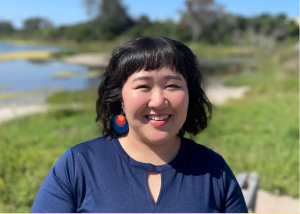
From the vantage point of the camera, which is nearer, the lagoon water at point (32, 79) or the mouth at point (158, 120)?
the mouth at point (158, 120)

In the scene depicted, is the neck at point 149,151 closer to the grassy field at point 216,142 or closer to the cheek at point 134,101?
the cheek at point 134,101

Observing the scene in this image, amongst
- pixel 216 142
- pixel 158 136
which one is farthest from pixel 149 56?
pixel 216 142

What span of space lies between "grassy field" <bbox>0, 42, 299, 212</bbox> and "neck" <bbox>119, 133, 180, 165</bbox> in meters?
1.92

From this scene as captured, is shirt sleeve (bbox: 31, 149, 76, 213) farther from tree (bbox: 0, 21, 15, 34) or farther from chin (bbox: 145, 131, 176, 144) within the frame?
tree (bbox: 0, 21, 15, 34)

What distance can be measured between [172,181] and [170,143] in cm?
15

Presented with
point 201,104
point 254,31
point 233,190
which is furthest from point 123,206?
point 254,31

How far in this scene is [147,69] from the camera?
3.71 ft

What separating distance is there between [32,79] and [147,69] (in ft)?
40.6

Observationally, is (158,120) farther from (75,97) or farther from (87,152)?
(75,97)

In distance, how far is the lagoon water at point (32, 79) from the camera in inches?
402

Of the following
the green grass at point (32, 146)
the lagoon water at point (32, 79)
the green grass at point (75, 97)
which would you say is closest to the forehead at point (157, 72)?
the green grass at point (32, 146)

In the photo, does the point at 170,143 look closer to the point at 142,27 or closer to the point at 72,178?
the point at 72,178

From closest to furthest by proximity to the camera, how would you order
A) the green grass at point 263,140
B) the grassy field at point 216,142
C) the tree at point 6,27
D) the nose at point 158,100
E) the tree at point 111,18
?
the nose at point 158,100, the grassy field at point 216,142, the green grass at point 263,140, the tree at point 6,27, the tree at point 111,18

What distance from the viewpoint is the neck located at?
1.20 m
